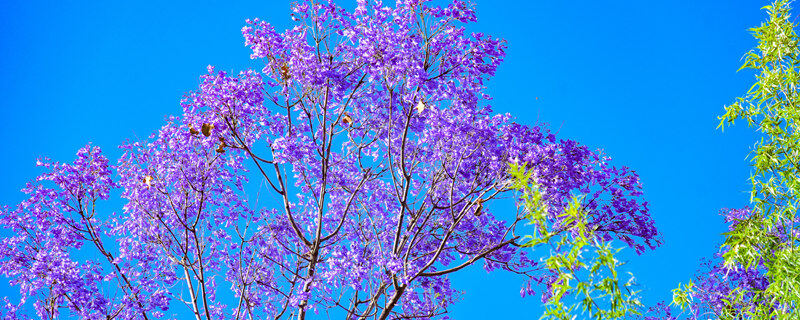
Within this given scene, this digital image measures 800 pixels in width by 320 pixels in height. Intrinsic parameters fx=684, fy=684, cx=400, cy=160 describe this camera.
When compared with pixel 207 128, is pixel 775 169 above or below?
below

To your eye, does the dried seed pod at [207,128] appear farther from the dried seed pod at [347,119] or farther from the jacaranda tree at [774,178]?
the jacaranda tree at [774,178]

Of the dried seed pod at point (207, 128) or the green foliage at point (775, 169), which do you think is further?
the dried seed pod at point (207, 128)

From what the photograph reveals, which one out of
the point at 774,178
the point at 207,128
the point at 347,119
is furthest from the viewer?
the point at 347,119

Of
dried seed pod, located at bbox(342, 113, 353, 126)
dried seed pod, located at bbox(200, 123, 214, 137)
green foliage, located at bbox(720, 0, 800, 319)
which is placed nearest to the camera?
green foliage, located at bbox(720, 0, 800, 319)

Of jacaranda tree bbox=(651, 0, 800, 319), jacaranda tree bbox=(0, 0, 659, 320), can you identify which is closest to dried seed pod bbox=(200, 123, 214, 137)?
jacaranda tree bbox=(0, 0, 659, 320)

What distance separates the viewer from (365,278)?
681 cm

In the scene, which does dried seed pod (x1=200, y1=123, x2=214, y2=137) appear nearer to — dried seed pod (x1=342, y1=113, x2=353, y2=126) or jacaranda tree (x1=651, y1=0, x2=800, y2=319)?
dried seed pod (x1=342, y1=113, x2=353, y2=126)

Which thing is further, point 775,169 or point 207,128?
point 207,128

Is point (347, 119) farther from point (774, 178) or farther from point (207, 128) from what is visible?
point (774, 178)

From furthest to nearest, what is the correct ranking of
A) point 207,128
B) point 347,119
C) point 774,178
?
point 347,119
point 207,128
point 774,178

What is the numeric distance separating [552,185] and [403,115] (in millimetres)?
1695

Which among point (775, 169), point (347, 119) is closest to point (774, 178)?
point (775, 169)

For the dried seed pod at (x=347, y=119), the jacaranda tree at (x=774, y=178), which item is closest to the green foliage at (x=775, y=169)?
the jacaranda tree at (x=774, y=178)

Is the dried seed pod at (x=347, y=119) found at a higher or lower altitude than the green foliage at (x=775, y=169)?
higher
